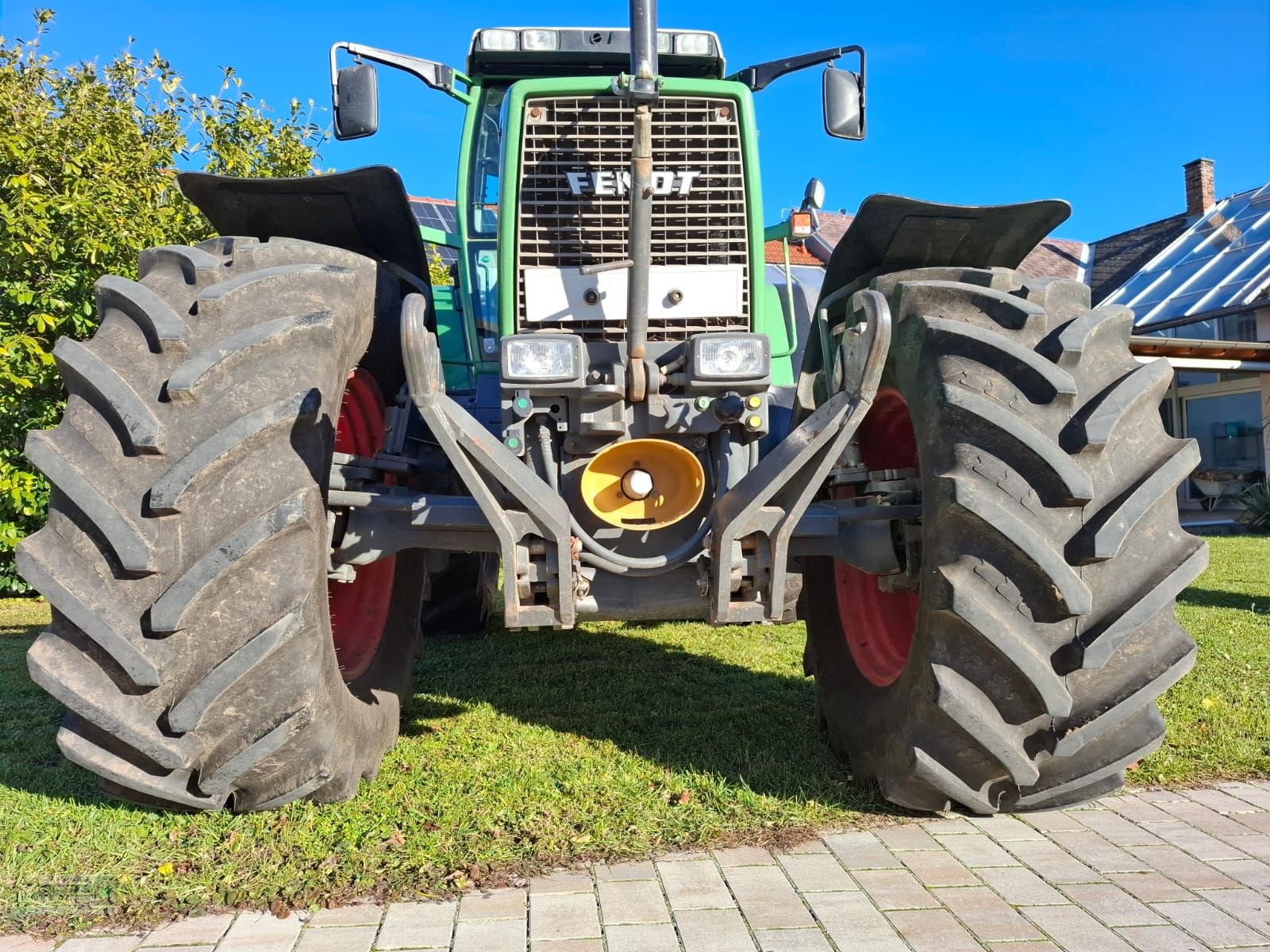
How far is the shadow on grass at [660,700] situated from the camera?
354cm

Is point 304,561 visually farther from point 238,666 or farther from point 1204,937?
point 1204,937

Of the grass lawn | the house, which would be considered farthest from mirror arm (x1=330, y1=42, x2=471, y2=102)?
the house

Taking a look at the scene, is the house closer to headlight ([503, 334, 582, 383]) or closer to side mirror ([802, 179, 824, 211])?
side mirror ([802, 179, 824, 211])

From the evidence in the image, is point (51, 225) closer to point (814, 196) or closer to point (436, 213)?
point (436, 213)

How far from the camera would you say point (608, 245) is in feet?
11.3

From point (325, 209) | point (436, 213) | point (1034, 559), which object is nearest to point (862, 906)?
point (1034, 559)

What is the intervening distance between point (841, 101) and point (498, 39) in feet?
4.47

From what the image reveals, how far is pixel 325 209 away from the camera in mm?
3615

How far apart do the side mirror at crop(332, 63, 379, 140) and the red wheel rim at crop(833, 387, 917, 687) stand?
7.24 feet

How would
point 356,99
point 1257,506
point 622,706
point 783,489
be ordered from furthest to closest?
point 1257,506, point 622,706, point 356,99, point 783,489

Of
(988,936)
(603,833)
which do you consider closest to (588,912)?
(603,833)

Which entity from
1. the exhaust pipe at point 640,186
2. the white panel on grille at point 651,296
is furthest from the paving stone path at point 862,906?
the white panel on grille at point 651,296

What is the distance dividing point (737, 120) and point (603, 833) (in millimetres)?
2418

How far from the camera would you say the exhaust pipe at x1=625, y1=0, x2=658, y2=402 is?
2.88 metres
